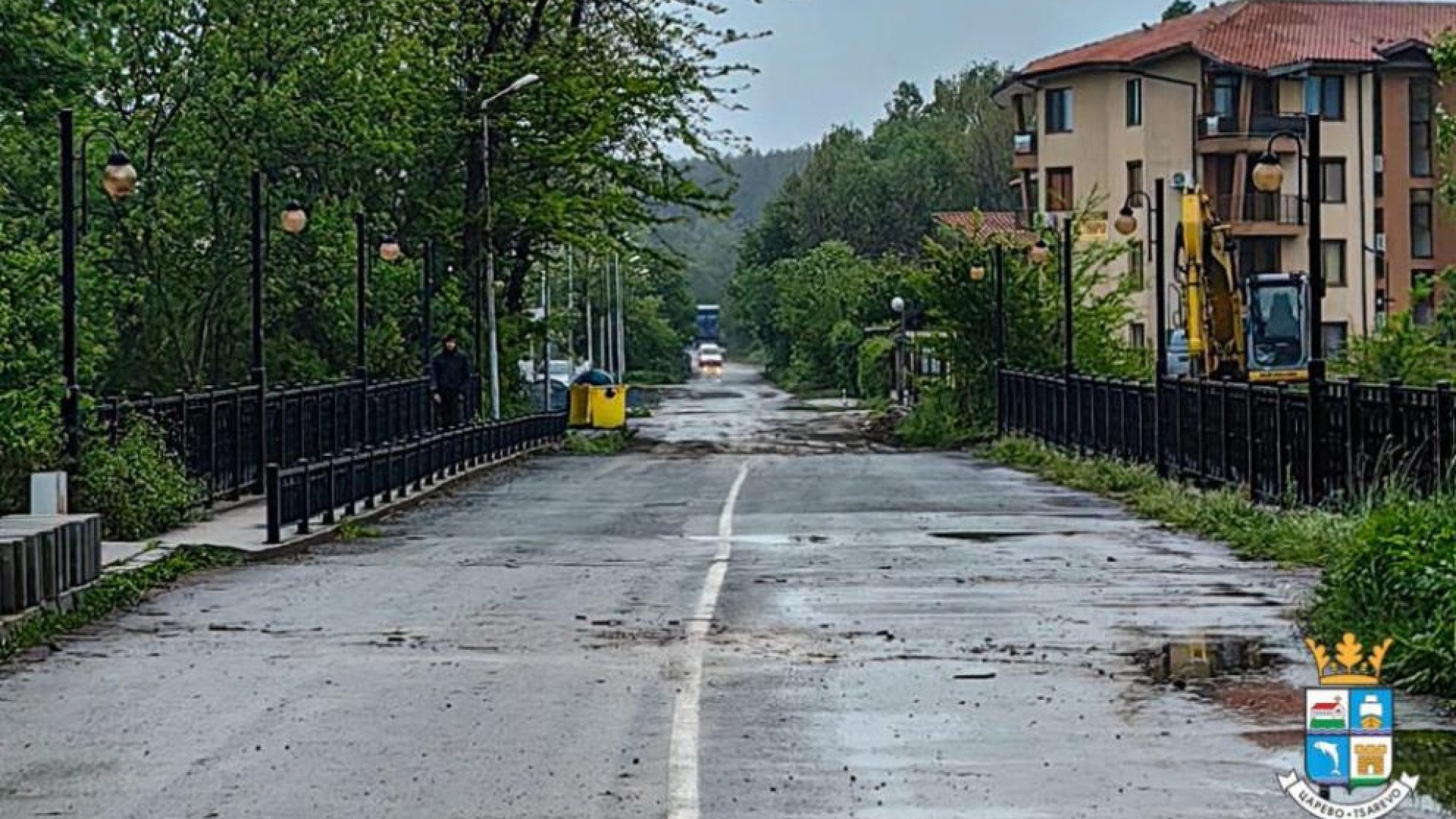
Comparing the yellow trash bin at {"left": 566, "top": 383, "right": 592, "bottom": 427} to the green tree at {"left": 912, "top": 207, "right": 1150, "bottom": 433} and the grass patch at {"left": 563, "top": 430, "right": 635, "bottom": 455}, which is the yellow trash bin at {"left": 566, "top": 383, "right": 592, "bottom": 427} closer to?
the grass patch at {"left": 563, "top": 430, "right": 635, "bottom": 455}

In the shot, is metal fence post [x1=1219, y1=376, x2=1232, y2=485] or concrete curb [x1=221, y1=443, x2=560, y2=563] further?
metal fence post [x1=1219, y1=376, x2=1232, y2=485]

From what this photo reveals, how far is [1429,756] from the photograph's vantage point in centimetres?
1023

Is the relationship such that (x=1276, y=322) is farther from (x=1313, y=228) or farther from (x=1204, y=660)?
(x=1204, y=660)

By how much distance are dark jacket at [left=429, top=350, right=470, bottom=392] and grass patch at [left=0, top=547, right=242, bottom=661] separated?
19.1 m

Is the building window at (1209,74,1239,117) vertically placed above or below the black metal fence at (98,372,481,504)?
above

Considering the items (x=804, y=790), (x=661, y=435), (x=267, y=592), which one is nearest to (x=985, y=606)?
(x=267, y=592)

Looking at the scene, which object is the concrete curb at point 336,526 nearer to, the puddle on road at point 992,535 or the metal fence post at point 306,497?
the metal fence post at point 306,497

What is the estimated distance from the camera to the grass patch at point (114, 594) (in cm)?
1438

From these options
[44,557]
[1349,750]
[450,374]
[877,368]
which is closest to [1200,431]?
[450,374]

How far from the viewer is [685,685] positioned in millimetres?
12562

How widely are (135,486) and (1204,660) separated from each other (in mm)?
11968

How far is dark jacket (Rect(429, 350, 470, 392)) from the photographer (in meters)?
39.8

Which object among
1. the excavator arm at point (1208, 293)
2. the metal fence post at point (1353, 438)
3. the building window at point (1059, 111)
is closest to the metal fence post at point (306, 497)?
the metal fence post at point (1353, 438)

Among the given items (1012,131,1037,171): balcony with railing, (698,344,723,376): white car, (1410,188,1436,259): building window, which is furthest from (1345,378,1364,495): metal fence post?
(698,344,723,376): white car
